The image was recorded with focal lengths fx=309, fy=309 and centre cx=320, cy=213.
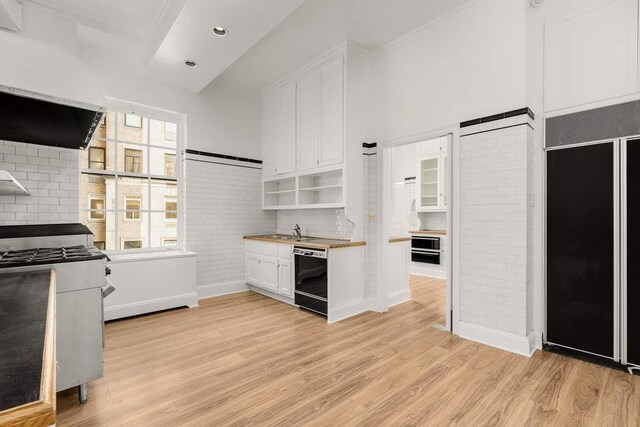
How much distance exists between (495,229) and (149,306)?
13.2 ft

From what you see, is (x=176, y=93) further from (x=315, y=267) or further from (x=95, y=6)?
(x=315, y=267)

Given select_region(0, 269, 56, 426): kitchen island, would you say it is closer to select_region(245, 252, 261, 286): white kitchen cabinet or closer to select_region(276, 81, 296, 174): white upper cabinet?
select_region(245, 252, 261, 286): white kitchen cabinet

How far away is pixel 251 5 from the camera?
2684 mm

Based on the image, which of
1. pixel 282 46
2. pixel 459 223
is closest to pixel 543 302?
pixel 459 223

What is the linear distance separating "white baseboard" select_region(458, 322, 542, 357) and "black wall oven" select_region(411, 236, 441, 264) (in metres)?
2.98

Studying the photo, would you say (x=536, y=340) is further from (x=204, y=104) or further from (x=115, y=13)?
(x=115, y=13)

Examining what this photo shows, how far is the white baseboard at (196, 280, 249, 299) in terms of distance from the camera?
15.1ft

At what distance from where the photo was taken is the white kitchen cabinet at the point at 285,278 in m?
4.10

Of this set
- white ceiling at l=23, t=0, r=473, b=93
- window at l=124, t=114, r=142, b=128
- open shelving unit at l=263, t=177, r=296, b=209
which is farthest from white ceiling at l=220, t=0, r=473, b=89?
open shelving unit at l=263, t=177, r=296, b=209

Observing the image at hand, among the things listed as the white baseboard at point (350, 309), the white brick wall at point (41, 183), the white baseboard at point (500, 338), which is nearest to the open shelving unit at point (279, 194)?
the white baseboard at point (350, 309)

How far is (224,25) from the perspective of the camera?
2.96 metres

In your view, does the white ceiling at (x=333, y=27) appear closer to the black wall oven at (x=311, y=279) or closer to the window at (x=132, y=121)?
the window at (x=132, y=121)

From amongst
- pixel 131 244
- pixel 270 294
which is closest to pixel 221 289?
pixel 270 294

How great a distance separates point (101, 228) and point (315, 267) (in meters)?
2.79
